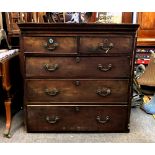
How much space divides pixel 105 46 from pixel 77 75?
28 cm

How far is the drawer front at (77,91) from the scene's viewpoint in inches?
60.4

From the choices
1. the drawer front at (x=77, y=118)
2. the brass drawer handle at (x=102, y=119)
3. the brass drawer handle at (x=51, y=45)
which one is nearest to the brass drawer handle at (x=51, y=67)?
the brass drawer handle at (x=51, y=45)

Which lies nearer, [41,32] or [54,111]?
[41,32]

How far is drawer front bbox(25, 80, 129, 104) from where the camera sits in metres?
1.53

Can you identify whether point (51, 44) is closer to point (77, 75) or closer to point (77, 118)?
point (77, 75)

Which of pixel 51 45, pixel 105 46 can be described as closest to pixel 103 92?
pixel 105 46

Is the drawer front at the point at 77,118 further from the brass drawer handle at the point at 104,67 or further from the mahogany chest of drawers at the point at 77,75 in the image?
the brass drawer handle at the point at 104,67

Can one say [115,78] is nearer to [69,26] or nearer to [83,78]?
[83,78]

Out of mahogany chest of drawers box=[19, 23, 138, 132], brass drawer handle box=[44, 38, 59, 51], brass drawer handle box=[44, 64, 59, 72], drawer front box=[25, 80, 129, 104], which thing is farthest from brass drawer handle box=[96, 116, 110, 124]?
brass drawer handle box=[44, 38, 59, 51]

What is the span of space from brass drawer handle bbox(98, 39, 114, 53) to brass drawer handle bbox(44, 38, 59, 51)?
291mm
